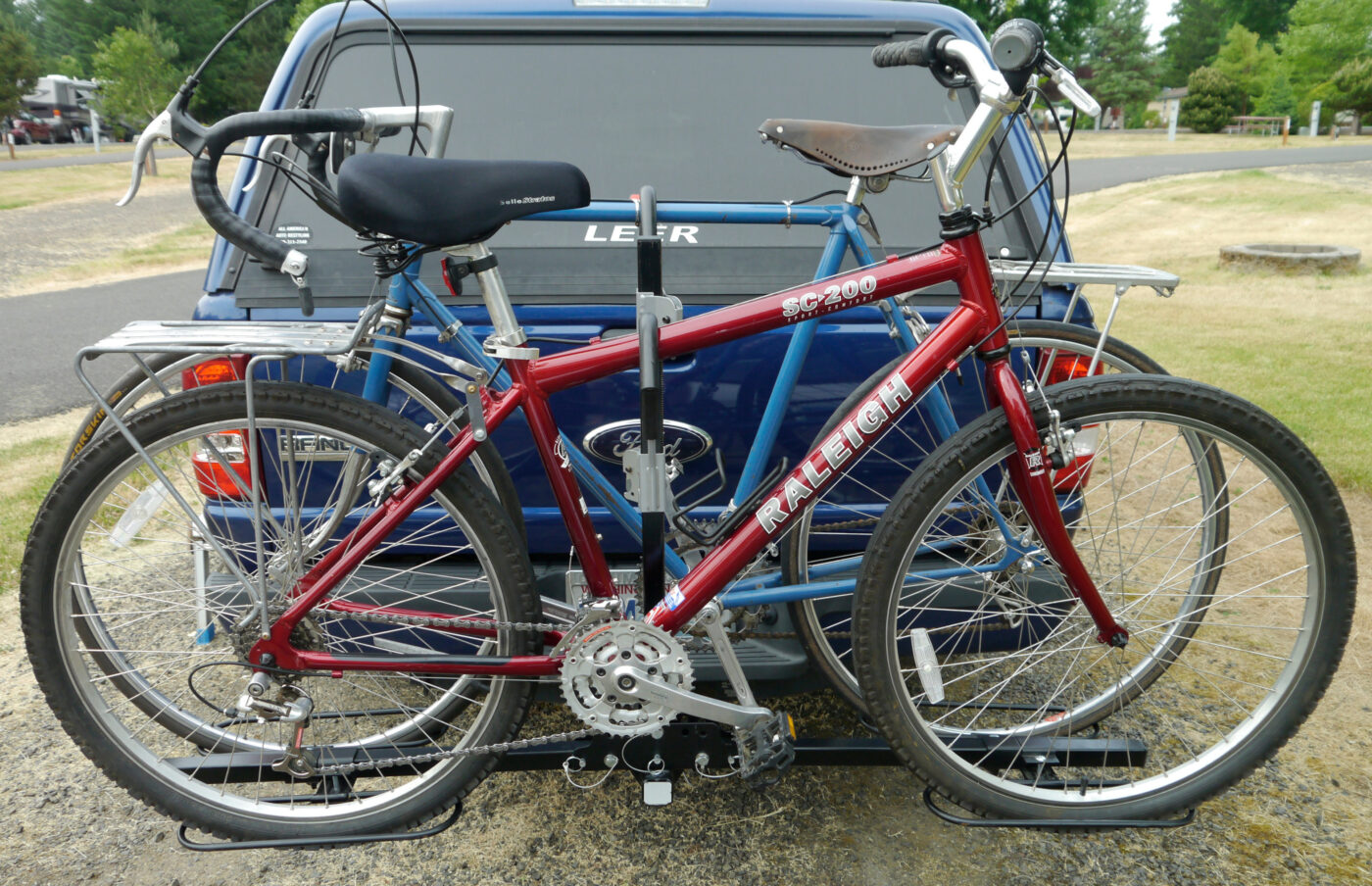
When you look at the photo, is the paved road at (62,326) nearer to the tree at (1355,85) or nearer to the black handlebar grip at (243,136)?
the black handlebar grip at (243,136)

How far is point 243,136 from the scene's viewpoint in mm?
1969

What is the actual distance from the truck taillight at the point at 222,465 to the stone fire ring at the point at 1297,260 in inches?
492

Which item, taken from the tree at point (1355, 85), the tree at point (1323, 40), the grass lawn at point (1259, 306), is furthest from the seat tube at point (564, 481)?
the tree at point (1323, 40)

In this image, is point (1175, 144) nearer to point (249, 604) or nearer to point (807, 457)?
point (807, 457)

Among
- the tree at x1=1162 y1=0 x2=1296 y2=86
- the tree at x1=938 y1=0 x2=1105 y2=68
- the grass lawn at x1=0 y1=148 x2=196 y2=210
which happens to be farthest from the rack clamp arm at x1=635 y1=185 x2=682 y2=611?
the tree at x1=1162 y1=0 x2=1296 y2=86

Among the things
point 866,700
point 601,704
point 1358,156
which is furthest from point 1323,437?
point 1358,156

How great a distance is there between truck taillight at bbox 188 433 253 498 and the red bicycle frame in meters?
0.35

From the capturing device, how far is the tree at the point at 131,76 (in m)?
31.8

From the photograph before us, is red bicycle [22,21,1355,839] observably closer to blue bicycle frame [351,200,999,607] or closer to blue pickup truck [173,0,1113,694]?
blue bicycle frame [351,200,999,607]

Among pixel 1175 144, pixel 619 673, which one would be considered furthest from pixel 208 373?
pixel 1175 144

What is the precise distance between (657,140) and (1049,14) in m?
14.8

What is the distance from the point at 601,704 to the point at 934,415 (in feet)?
3.76

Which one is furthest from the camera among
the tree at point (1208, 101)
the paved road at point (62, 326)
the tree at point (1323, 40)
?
the tree at point (1208, 101)

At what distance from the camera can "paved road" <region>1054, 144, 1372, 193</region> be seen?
2455 centimetres
